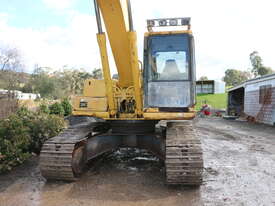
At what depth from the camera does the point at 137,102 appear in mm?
5391

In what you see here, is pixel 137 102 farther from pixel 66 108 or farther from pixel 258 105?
pixel 258 105

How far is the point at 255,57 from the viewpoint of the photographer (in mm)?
60750

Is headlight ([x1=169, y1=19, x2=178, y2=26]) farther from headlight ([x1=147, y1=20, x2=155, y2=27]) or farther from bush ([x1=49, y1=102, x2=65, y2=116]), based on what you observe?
bush ([x1=49, y1=102, x2=65, y2=116])

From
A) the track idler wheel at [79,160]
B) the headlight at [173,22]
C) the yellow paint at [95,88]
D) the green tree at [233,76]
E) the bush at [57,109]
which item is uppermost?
the green tree at [233,76]

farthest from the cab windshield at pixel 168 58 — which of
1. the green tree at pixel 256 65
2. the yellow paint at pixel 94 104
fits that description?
the green tree at pixel 256 65

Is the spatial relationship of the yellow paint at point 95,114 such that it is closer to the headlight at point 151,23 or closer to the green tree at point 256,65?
the headlight at point 151,23

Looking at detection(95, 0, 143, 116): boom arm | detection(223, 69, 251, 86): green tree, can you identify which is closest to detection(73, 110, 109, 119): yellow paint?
detection(95, 0, 143, 116): boom arm

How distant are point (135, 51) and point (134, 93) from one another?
0.83 metres

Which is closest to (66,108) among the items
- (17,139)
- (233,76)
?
(17,139)

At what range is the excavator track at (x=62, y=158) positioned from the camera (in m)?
4.70

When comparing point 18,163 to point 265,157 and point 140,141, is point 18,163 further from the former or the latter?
point 265,157

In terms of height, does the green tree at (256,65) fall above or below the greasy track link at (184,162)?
above

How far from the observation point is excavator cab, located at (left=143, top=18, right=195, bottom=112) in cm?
519

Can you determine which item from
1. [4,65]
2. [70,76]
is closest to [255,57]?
[70,76]
